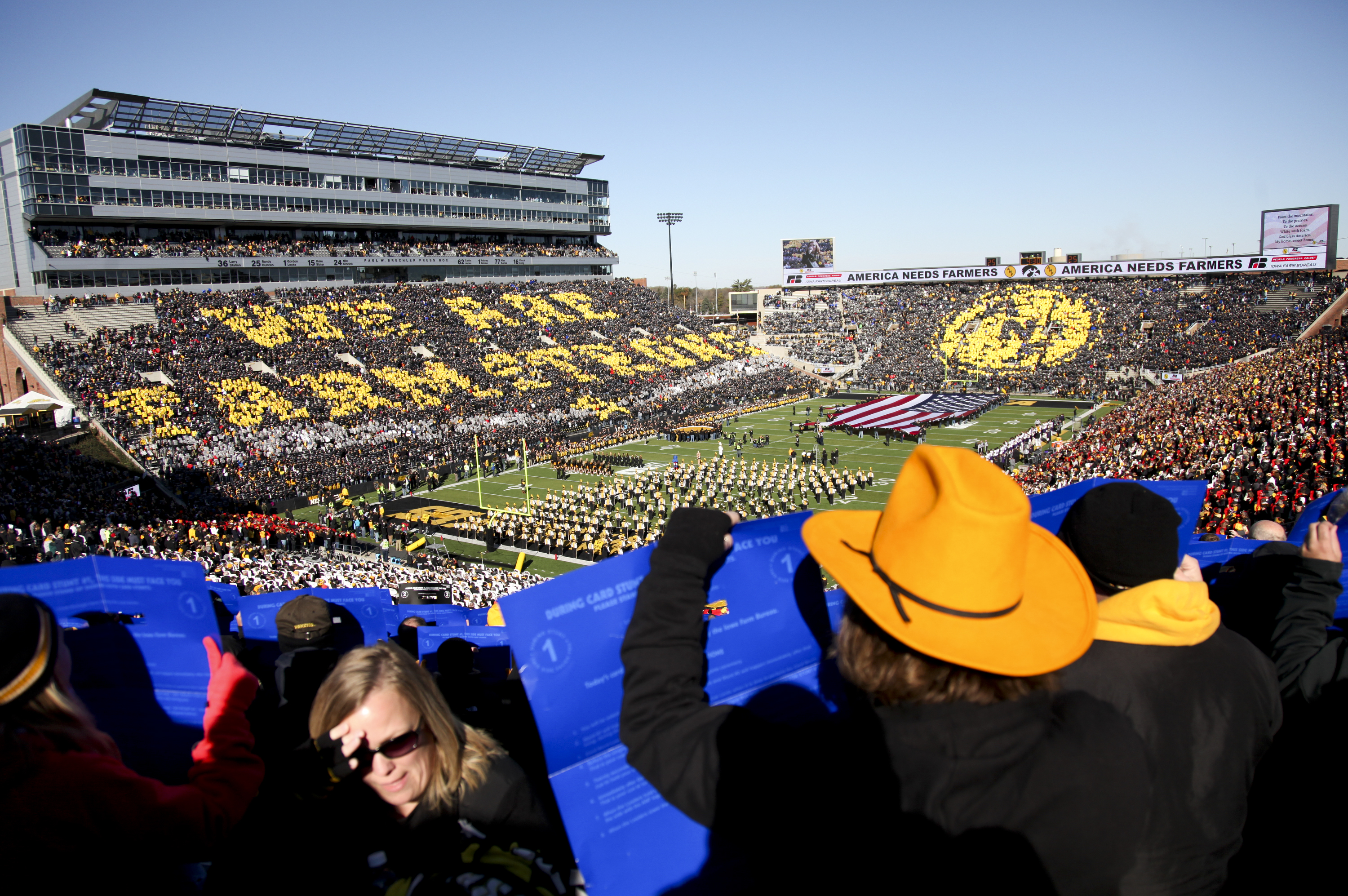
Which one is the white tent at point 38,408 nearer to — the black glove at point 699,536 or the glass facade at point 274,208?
the glass facade at point 274,208

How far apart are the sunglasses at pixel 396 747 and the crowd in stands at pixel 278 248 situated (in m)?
46.2

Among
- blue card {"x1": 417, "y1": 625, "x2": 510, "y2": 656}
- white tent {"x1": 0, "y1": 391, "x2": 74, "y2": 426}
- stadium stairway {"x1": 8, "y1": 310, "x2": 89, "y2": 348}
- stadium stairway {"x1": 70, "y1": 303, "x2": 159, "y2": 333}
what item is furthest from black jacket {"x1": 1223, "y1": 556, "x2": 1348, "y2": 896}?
stadium stairway {"x1": 70, "y1": 303, "x2": 159, "y2": 333}

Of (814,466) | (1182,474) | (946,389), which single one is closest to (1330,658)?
(1182,474)

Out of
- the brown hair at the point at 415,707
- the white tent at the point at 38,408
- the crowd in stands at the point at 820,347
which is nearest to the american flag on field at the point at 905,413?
the crowd in stands at the point at 820,347

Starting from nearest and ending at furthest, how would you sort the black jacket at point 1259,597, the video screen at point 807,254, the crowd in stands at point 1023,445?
the black jacket at point 1259,597
the crowd in stands at point 1023,445
the video screen at point 807,254

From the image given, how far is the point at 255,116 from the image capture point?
148 feet

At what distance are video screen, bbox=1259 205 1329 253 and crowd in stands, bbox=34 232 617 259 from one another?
48089mm

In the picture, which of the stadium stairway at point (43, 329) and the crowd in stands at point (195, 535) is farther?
the stadium stairway at point (43, 329)

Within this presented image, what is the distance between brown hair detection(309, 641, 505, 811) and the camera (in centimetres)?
193

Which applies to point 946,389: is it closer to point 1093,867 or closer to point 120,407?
point 120,407

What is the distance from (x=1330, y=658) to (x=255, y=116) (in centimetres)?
5442

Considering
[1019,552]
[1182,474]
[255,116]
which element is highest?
[255,116]

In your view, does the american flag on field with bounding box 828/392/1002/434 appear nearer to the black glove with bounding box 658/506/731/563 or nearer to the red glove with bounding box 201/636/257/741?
the black glove with bounding box 658/506/731/563

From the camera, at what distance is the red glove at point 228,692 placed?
204 centimetres
